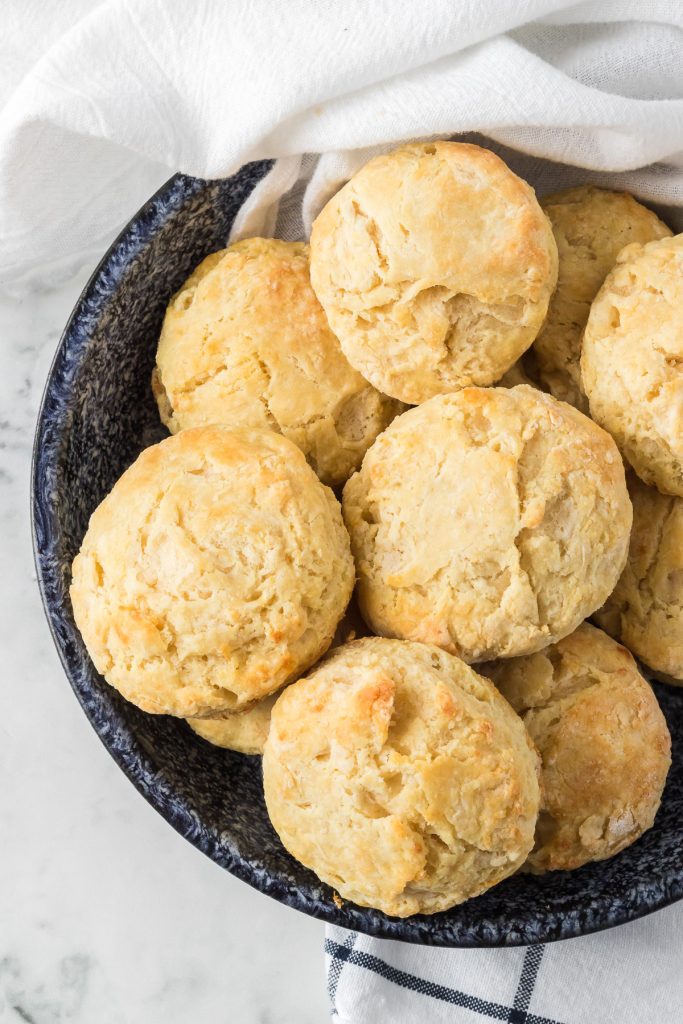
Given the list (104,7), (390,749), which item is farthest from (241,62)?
(390,749)

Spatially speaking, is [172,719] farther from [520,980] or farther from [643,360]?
[643,360]

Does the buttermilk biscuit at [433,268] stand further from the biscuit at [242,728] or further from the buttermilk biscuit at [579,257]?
the biscuit at [242,728]

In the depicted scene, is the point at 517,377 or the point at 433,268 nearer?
the point at 433,268

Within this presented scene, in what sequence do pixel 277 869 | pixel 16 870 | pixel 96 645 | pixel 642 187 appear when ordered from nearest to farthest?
pixel 96 645 → pixel 277 869 → pixel 642 187 → pixel 16 870

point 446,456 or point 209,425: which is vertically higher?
point 209,425

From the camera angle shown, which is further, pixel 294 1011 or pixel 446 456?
pixel 294 1011

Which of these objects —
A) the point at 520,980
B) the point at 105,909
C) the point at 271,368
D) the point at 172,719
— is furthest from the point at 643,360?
the point at 105,909

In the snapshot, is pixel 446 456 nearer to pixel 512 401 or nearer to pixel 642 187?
pixel 512 401

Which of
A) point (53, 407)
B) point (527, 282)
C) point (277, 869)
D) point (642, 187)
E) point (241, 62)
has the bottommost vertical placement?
point (277, 869)
